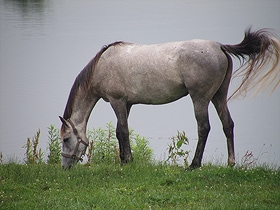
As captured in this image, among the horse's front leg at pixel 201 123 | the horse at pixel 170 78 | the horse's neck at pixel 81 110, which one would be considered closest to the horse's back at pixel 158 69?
the horse at pixel 170 78

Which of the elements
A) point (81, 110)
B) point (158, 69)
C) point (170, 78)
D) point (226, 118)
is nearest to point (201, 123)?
point (226, 118)

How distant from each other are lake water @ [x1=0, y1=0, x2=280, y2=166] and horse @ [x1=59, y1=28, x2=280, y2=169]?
1.89m

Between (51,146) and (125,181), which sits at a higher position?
(51,146)

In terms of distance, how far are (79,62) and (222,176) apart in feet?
46.6

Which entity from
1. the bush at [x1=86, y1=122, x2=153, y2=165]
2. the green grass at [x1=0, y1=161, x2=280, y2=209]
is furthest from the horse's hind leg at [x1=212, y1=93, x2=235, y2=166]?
the bush at [x1=86, y1=122, x2=153, y2=165]

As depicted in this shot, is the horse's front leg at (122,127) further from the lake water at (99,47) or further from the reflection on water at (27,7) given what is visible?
the reflection on water at (27,7)

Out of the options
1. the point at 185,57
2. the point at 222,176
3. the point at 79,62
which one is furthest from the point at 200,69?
the point at 79,62

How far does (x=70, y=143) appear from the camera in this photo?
9.35 meters

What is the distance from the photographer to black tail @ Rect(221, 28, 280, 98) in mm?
8484

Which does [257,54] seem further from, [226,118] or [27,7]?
[27,7]

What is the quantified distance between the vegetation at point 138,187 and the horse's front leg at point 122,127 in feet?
0.69

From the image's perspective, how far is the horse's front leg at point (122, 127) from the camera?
9188 millimetres

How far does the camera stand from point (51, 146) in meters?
10.6

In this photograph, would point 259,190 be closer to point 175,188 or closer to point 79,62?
point 175,188
